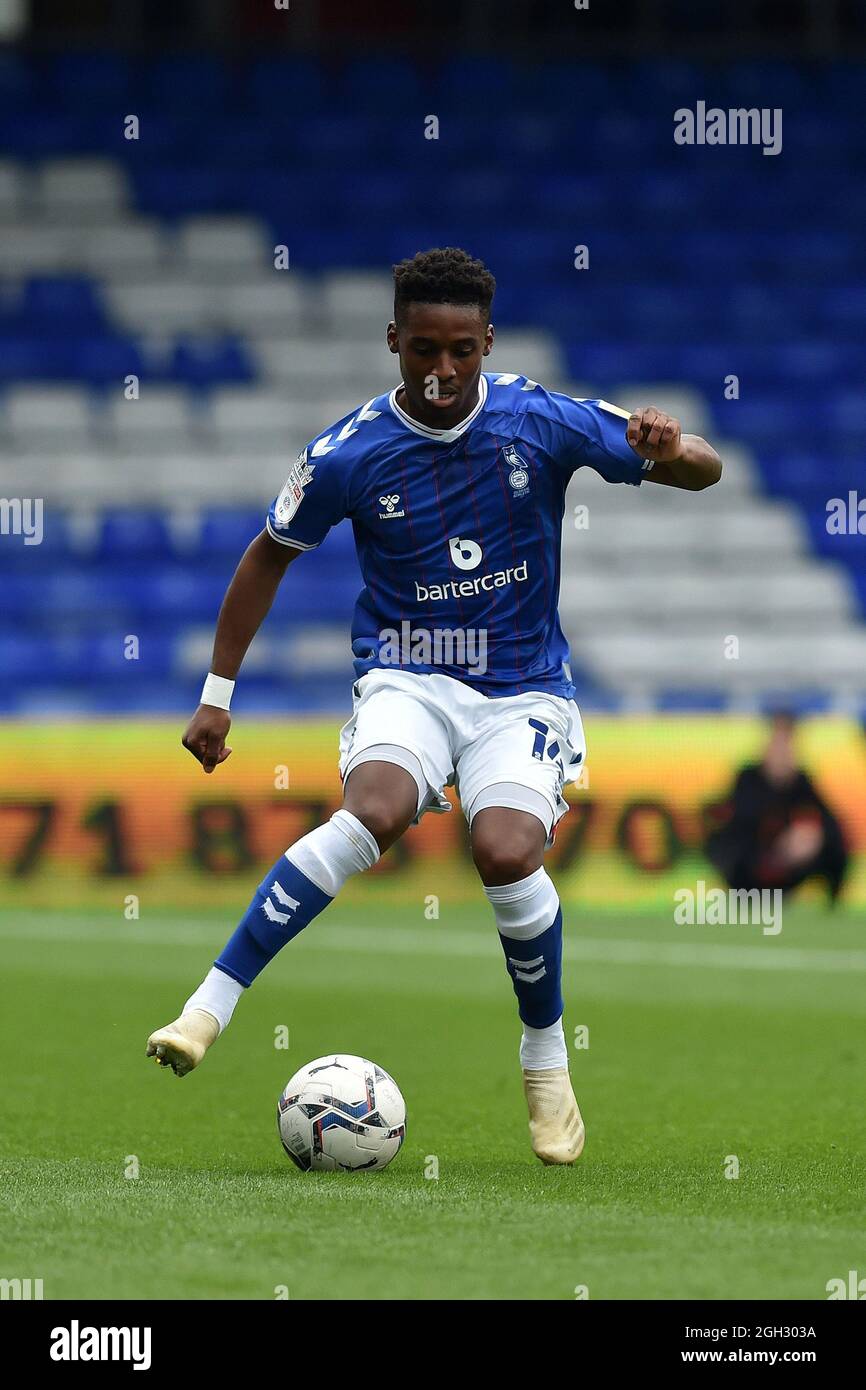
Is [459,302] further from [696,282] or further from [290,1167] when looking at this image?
[696,282]

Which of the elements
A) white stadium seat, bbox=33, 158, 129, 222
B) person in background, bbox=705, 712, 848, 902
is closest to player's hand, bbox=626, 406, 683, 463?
person in background, bbox=705, 712, 848, 902

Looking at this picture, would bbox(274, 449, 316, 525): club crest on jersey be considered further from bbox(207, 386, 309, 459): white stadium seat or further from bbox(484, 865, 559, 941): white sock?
bbox(207, 386, 309, 459): white stadium seat

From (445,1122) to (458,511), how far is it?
5.56ft

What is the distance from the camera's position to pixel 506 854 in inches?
179

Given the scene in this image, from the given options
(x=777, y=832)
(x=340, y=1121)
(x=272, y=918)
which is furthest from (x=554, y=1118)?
(x=777, y=832)

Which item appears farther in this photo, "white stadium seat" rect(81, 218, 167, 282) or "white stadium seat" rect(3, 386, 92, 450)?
"white stadium seat" rect(81, 218, 167, 282)

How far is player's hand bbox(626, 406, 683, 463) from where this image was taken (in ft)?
14.9

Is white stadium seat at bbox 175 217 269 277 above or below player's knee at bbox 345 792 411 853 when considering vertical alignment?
above

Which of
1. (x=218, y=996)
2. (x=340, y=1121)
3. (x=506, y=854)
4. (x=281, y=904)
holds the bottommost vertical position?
(x=340, y=1121)

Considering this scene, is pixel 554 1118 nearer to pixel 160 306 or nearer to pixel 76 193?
pixel 160 306

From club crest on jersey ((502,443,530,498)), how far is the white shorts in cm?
49

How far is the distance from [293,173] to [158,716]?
4906mm

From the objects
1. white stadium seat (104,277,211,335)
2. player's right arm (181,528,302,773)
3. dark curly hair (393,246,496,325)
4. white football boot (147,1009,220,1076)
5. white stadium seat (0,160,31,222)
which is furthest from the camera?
white stadium seat (0,160,31,222)

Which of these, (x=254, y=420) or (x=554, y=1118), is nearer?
(x=554, y=1118)
